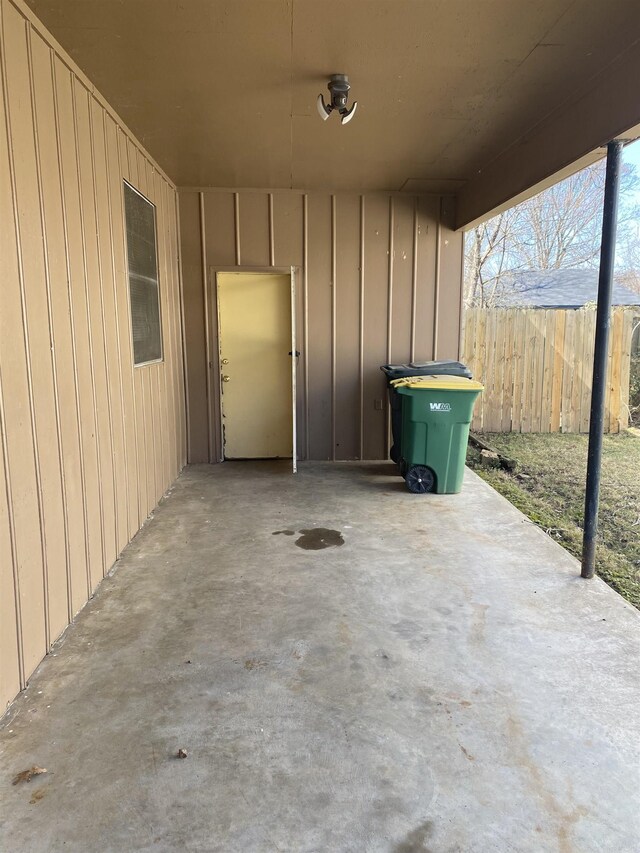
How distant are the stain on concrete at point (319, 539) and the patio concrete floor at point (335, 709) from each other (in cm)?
11

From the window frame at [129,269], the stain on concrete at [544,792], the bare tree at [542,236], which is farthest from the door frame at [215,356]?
the bare tree at [542,236]

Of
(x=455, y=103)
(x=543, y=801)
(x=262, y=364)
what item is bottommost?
(x=543, y=801)

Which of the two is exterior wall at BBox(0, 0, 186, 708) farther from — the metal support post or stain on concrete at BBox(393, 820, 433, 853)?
the metal support post

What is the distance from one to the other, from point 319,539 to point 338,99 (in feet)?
9.46

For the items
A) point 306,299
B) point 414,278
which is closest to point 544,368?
point 414,278

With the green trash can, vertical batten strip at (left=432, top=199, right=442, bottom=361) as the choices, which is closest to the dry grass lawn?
the green trash can

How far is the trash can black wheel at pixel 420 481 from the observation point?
493 centimetres

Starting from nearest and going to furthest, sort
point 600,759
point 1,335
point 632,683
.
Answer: point 600,759 → point 1,335 → point 632,683

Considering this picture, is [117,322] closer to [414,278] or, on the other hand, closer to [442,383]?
[442,383]

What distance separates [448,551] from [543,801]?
198cm

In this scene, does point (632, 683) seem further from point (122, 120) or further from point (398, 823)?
point (122, 120)

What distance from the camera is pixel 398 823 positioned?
5.16 ft

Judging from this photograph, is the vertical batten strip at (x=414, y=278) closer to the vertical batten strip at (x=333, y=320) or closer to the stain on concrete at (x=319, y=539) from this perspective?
the vertical batten strip at (x=333, y=320)

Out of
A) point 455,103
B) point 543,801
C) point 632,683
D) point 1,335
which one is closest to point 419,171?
point 455,103
